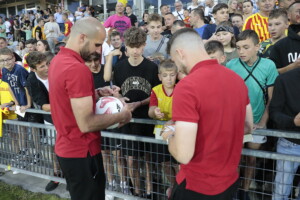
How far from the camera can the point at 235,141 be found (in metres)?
1.96

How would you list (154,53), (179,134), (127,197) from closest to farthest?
1. (179,134)
2. (127,197)
3. (154,53)

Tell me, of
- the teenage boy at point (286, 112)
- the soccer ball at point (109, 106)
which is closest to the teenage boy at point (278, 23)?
the teenage boy at point (286, 112)

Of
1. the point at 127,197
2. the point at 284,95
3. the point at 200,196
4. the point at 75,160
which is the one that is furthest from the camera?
the point at 127,197

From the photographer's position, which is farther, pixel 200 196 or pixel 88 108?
pixel 88 108

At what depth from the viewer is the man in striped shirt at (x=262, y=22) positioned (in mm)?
5176

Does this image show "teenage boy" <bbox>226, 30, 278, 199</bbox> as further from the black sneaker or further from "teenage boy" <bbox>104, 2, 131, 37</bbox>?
"teenage boy" <bbox>104, 2, 131, 37</bbox>

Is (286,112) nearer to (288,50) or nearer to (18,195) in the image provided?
(288,50)

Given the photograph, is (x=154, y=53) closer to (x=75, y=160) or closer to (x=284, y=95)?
(x=284, y=95)

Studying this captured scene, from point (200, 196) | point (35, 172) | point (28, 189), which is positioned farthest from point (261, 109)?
point (28, 189)

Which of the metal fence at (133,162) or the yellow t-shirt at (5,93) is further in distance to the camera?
the yellow t-shirt at (5,93)

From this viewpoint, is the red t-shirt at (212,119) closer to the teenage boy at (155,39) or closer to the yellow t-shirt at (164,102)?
the yellow t-shirt at (164,102)

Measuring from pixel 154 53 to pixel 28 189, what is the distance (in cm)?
297

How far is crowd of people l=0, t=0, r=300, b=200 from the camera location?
1843 mm

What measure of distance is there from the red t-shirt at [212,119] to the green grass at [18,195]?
115 inches
